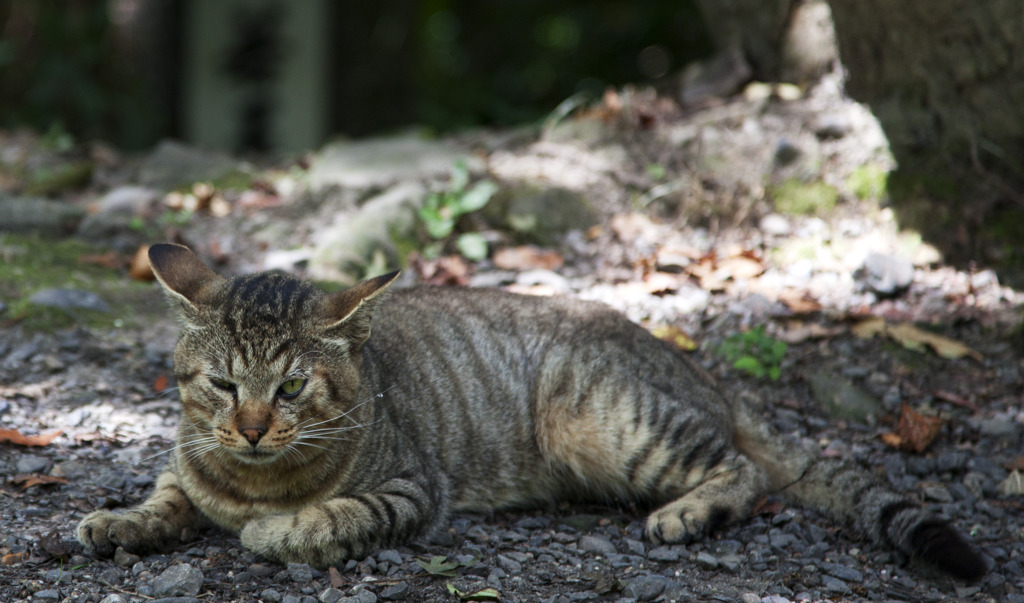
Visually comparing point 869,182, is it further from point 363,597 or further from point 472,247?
point 363,597

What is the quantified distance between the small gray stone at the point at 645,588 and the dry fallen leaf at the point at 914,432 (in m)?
1.75

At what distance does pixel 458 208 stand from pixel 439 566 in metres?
3.25

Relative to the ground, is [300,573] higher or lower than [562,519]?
higher

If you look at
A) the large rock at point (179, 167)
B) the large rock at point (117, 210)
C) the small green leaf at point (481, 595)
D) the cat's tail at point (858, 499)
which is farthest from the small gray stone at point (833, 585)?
the large rock at point (179, 167)

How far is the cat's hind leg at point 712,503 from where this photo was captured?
11.8 feet

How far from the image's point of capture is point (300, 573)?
10.2 ft

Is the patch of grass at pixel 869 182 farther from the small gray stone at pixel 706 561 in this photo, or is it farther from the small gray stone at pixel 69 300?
the small gray stone at pixel 69 300

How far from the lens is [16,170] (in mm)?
8016

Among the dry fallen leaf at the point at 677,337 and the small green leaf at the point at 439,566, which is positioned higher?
the dry fallen leaf at the point at 677,337

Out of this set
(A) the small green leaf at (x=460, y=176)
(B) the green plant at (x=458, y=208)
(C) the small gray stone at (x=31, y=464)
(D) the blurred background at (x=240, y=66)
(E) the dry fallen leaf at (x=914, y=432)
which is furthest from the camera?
(D) the blurred background at (x=240, y=66)

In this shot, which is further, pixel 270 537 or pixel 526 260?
pixel 526 260

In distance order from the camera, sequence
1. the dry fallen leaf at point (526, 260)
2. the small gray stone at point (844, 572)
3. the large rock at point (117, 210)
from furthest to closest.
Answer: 1. the large rock at point (117, 210)
2. the dry fallen leaf at point (526, 260)
3. the small gray stone at point (844, 572)

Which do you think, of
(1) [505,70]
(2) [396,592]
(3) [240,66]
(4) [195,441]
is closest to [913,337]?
(2) [396,592]

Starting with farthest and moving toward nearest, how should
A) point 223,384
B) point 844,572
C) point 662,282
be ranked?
point 662,282, point 844,572, point 223,384
